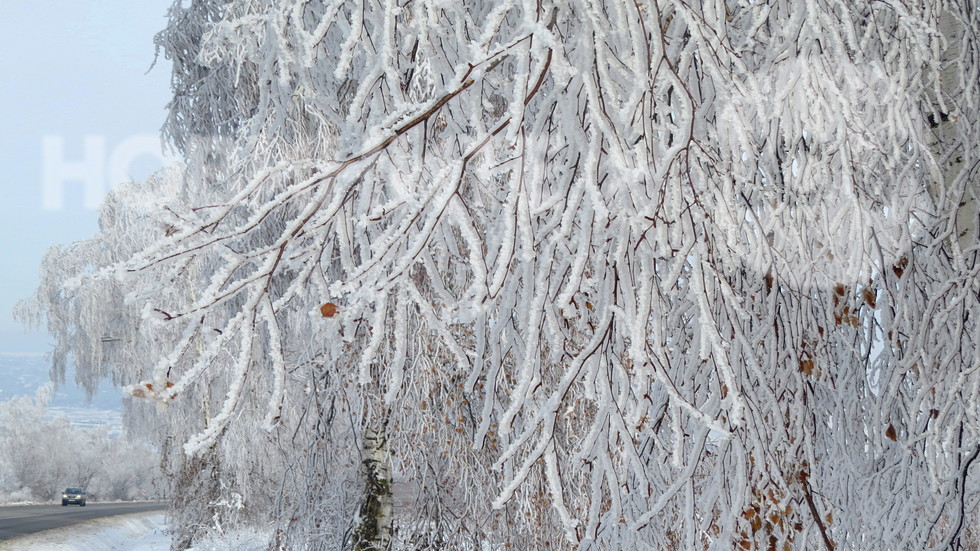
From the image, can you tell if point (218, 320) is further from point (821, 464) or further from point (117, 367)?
point (117, 367)

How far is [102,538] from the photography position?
15.4 metres

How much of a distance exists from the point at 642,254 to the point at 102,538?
17115 mm

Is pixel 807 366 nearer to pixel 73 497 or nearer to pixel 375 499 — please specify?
pixel 375 499

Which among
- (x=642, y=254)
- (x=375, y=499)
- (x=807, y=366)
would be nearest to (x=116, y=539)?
(x=375, y=499)

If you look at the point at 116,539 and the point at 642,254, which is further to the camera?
the point at 116,539

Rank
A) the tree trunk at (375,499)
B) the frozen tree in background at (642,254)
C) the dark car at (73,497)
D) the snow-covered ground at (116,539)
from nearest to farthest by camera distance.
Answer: the frozen tree in background at (642,254), the tree trunk at (375,499), the snow-covered ground at (116,539), the dark car at (73,497)

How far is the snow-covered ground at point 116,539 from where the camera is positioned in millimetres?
9398

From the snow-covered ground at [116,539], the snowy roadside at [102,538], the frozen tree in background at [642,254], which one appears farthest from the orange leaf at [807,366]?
the snowy roadside at [102,538]

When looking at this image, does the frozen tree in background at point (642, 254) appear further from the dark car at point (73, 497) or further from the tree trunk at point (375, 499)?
the dark car at point (73, 497)

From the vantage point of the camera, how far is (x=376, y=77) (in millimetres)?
1213

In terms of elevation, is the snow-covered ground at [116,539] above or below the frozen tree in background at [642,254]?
below

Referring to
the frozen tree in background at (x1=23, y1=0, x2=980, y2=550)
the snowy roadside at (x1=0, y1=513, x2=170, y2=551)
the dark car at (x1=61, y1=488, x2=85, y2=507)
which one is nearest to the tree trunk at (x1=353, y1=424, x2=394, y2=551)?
the frozen tree in background at (x1=23, y1=0, x2=980, y2=550)

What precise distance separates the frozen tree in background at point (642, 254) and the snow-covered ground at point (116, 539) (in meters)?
6.44

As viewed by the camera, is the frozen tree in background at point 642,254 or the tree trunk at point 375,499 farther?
the tree trunk at point 375,499
